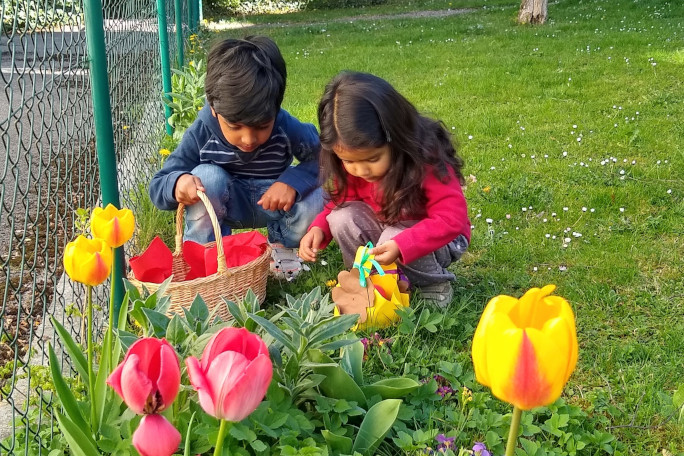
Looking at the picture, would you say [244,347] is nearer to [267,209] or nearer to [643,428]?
[643,428]

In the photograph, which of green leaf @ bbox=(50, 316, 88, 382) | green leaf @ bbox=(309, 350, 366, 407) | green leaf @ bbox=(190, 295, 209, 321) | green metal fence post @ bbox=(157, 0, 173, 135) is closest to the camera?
green leaf @ bbox=(50, 316, 88, 382)

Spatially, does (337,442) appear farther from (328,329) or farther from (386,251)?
(386,251)

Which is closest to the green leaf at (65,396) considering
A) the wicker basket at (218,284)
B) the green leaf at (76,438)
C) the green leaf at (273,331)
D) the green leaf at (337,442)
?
the green leaf at (76,438)

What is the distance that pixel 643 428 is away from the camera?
1907mm

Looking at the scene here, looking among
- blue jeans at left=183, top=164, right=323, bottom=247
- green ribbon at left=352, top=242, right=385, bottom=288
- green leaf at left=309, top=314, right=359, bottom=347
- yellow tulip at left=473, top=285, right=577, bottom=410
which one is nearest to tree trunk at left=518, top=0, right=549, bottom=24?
blue jeans at left=183, top=164, right=323, bottom=247

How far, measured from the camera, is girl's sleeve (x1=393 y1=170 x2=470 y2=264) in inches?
94.1

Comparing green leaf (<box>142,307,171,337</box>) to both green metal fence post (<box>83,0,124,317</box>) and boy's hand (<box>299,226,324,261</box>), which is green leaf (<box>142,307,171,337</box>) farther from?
boy's hand (<box>299,226,324,261</box>)

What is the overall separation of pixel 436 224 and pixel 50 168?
126 cm

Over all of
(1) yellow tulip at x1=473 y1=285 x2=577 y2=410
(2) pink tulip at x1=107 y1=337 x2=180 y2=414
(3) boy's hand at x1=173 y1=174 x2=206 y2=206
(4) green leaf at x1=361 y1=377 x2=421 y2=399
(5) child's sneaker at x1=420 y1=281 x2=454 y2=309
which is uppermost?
(1) yellow tulip at x1=473 y1=285 x2=577 y2=410

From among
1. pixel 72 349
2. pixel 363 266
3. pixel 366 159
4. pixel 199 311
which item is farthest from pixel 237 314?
pixel 366 159

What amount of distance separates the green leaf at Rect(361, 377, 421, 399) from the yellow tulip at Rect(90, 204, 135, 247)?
0.78 metres

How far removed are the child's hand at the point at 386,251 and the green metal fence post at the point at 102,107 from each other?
2.78ft

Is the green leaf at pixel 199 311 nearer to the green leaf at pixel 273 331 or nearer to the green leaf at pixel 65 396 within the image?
→ the green leaf at pixel 273 331

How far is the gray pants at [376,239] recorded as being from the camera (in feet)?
8.54
